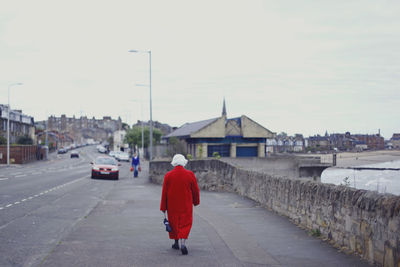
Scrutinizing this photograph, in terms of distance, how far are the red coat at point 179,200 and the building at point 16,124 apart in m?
67.0

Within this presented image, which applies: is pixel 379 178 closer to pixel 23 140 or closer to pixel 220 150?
pixel 220 150

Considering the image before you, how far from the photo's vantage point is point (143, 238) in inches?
350

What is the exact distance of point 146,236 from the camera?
9125 mm

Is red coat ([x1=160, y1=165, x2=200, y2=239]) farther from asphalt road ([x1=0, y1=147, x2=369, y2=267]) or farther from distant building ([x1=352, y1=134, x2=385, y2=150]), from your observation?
distant building ([x1=352, y1=134, x2=385, y2=150])

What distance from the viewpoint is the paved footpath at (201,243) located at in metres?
7.00

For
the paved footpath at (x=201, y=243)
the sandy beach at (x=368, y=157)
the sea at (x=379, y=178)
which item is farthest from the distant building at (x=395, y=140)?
the paved footpath at (x=201, y=243)

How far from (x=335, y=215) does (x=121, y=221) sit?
5.26 metres

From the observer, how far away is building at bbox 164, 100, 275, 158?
4834cm

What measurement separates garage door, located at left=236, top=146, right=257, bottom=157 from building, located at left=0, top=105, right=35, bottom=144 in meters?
37.9

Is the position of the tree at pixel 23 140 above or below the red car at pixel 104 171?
above

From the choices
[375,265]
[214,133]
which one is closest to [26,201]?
[375,265]

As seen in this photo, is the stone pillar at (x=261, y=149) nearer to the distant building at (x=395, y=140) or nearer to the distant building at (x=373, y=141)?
the distant building at (x=373, y=141)

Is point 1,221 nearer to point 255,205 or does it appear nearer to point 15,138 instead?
point 255,205

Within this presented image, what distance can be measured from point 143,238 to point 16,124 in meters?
78.8
